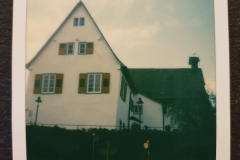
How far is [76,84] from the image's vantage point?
112 cm

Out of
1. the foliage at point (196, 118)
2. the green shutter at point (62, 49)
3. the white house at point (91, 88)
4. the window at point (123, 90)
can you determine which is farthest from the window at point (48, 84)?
the foliage at point (196, 118)

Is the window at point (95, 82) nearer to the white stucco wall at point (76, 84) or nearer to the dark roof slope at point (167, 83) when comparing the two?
the white stucco wall at point (76, 84)

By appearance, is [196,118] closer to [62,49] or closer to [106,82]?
[106,82]

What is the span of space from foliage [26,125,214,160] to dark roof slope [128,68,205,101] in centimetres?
17

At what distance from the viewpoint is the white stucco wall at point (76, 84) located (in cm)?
110

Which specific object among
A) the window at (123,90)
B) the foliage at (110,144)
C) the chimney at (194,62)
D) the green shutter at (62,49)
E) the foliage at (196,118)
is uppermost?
the green shutter at (62,49)

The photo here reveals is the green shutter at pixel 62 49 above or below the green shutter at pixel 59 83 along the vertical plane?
above

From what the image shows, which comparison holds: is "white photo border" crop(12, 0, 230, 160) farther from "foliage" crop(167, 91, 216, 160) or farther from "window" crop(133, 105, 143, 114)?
"window" crop(133, 105, 143, 114)

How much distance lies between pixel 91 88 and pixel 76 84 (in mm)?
72

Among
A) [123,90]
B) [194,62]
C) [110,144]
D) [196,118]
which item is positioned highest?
[194,62]

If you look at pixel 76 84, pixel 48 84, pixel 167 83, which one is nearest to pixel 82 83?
pixel 76 84
